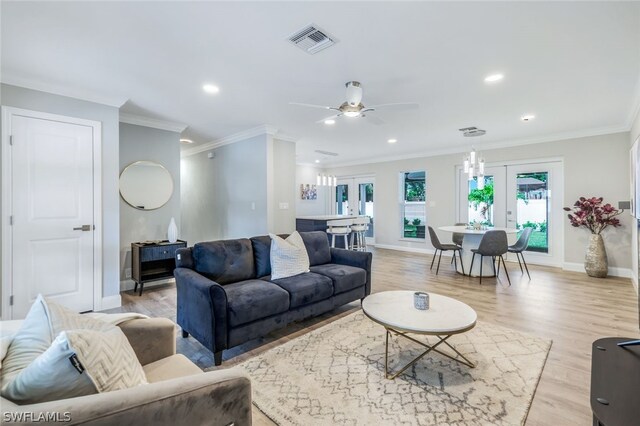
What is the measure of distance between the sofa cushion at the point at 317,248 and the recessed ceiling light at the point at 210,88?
2007 millimetres

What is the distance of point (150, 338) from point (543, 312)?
4.00 metres

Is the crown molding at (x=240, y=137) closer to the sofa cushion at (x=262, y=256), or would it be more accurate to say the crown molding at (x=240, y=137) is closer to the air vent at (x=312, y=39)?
the sofa cushion at (x=262, y=256)

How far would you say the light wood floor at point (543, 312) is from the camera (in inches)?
76.6

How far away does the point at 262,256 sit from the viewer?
3.25 metres

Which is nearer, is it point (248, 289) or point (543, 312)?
point (248, 289)

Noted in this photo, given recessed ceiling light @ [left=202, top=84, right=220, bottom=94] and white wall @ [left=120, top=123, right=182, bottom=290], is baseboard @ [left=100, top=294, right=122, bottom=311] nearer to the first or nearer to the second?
white wall @ [left=120, top=123, right=182, bottom=290]

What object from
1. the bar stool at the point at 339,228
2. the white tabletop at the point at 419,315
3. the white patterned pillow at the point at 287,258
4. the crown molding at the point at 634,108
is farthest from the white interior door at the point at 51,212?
the crown molding at the point at 634,108

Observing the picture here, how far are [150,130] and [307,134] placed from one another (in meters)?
2.62

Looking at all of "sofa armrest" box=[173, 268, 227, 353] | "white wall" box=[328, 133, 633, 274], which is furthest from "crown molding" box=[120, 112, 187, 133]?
"white wall" box=[328, 133, 633, 274]

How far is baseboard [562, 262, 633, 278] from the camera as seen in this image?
16.1ft

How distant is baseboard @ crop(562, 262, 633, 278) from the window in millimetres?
2970

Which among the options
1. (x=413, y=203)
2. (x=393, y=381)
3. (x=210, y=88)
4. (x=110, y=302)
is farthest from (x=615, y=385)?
(x=413, y=203)

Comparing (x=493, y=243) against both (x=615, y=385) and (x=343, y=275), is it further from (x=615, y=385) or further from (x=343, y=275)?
(x=615, y=385)

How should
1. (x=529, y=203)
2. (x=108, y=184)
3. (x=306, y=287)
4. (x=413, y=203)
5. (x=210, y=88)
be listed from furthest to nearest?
1. (x=413, y=203)
2. (x=529, y=203)
3. (x=108, y=184)
4. (x=210, y=88)
5. (x=306, y=287)
